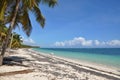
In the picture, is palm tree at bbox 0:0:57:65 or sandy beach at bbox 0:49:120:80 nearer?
sandy beach at bbox 0:49:120:80

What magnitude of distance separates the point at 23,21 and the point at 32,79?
618 cm

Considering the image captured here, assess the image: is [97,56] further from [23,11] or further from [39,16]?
[23,11]

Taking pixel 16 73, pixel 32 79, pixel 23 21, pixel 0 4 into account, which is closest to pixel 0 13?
pixel 0 4

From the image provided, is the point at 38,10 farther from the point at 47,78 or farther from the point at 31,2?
the point at 47,78

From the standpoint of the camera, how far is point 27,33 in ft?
56.4

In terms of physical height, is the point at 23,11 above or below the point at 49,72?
above

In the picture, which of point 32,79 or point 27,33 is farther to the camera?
point 27,33

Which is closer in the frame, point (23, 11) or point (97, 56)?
point (23, 11)

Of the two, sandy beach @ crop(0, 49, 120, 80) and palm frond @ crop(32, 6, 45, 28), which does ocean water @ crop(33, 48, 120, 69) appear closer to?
sandy beach @ crop(0, 49, 120, 80)

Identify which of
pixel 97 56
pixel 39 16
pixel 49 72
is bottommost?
pixel 49 72

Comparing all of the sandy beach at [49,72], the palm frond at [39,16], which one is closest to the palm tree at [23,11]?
the palm frond at [39,16]

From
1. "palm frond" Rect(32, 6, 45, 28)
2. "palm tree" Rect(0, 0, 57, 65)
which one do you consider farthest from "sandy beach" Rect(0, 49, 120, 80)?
"palm frond" Rect(32, 6, 45, 28)

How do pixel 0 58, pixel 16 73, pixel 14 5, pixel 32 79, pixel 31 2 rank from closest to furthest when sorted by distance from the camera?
1. pixel 32 79
2. pixel 16 73
3. pixel 31 2
4. pixel 0 58
5. pixel 14 5

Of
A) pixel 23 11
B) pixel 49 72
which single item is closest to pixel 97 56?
Answer: pixel 23 11
